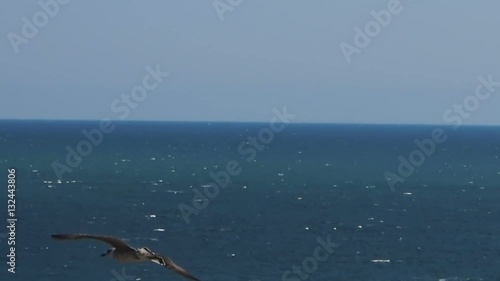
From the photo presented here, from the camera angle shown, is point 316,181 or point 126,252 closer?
point 126,252

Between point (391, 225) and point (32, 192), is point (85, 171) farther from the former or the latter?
point (391, 225)

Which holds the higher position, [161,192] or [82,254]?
[161,192]

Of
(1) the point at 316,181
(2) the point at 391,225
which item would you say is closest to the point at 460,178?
(1) the point at 316,181

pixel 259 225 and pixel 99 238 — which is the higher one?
pixel 259 225

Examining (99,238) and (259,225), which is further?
(259,225)

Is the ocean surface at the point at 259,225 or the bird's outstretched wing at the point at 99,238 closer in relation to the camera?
the bird's outstretched wing at the point at 99,238

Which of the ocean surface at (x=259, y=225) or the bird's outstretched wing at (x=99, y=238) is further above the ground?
the ocean surface at (x=259, y=225)

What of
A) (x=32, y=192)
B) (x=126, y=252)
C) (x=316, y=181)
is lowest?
(x=126, y=252)

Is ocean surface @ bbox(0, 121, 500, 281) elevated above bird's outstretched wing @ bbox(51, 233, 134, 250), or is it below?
above

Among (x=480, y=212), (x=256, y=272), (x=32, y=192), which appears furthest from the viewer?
(x=32, y=192)

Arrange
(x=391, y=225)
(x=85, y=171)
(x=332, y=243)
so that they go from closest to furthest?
(x=332, y=243) < (x=391, y=225) < (x=85, y=171)

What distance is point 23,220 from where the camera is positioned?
342 ft

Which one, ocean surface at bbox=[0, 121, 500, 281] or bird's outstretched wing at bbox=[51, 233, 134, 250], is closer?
bird's outstretched wing at bbox=[51, 233, 134, 250]

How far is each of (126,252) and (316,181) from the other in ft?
449
